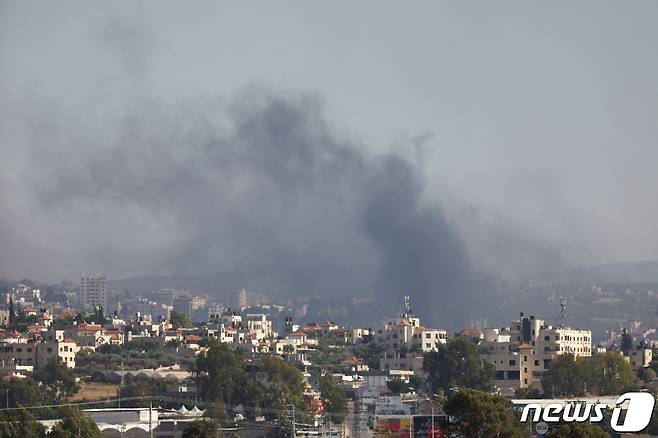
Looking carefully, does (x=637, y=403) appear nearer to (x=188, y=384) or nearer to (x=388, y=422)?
(x=388, y=422)

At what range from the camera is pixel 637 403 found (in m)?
57.5

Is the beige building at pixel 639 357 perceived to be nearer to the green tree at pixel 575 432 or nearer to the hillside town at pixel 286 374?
the hillside town at pixel 286 374

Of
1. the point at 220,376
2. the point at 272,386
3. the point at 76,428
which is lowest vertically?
the point at 76,428

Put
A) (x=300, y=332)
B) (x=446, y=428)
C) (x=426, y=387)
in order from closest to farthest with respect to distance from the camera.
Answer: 1. (x=446, y=428)
2. (x=426, y=387)
3. (x=300, y=332)

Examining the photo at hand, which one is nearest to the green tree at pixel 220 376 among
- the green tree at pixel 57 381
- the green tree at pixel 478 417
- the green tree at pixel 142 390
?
the green tree at pixel 142 390

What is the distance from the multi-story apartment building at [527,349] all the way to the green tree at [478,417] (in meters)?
48.2

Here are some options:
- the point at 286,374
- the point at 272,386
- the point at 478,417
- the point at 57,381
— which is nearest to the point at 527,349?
the point at 286,374

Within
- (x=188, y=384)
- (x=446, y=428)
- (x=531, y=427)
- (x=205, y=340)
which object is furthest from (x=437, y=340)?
(x=446, y=428)

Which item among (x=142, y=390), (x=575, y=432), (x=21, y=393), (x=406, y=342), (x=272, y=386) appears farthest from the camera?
(x=406, y=342)

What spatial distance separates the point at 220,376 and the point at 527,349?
970 inches

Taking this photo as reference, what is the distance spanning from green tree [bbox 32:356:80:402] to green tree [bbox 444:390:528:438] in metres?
39.5

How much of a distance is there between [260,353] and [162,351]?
323 inches

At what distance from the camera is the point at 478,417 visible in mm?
63125

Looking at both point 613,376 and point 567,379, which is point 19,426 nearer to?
point 567,379
